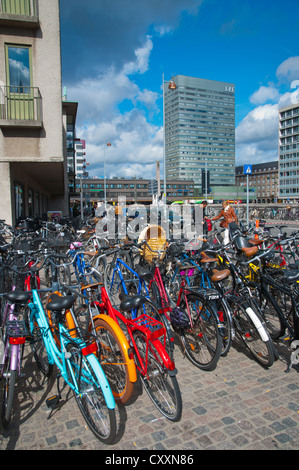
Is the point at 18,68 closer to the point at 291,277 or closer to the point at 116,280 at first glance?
the point at 116,280

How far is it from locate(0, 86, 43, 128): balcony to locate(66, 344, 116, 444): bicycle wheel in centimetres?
1001

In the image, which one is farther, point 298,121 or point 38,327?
point 298,121

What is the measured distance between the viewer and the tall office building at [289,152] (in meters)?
96.6

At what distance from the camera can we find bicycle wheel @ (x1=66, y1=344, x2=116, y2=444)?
8.29 ft

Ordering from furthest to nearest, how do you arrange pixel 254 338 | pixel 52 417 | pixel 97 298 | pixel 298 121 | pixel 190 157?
1. pixel 190 157
2. pixel 298 121
3. pixel 254 338
4. pixel 97 298
5. pixel 52 417

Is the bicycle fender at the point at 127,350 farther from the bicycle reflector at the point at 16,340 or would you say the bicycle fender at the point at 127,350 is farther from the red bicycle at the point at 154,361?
the bicycle reflector at the point at 16,340

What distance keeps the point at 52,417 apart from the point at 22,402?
431 mm

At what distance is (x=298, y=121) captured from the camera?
9544cm

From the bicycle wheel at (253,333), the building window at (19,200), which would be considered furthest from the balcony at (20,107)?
the bicycle wheel at (253,333)

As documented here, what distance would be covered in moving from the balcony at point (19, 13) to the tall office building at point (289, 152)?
3671 inches
